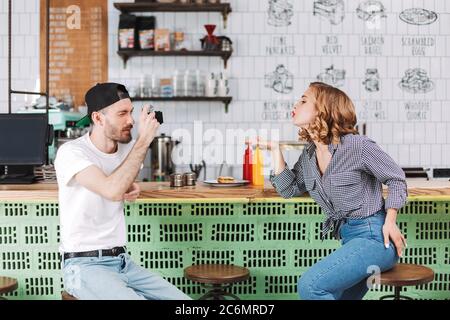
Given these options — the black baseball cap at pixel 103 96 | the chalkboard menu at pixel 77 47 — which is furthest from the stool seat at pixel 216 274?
the chalkboard menu at pixel 77 47

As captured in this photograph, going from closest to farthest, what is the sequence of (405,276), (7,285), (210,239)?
(405,276), (7,285), (210,239)

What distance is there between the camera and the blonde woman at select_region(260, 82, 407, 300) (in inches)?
94.7

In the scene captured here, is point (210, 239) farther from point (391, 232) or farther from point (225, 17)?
point (225, 17)

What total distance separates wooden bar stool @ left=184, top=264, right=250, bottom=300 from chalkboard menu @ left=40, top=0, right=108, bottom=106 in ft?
10.9

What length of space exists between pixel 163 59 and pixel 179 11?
1.55 feet

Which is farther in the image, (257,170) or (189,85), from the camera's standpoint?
(189,85)

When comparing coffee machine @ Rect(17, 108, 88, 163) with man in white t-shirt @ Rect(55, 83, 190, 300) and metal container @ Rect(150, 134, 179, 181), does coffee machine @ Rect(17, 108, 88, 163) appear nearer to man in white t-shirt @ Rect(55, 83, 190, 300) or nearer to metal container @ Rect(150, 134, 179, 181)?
metal container @ Rect(150, 134, 179, 181)

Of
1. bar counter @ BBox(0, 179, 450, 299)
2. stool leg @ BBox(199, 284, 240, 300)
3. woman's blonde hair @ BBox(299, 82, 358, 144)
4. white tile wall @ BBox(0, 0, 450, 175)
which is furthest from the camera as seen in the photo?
white tile wall @ BBox(0, 0, 450, 175)

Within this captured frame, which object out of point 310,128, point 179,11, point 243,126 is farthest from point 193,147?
point 310,128

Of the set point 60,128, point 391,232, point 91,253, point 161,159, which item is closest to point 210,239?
point 91,253

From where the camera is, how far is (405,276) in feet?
8.77

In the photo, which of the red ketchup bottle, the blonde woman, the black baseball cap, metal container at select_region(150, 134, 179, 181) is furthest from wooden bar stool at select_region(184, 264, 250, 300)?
metal container at select_region(150, 134, 179, 181)

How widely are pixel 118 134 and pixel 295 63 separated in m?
3.61
